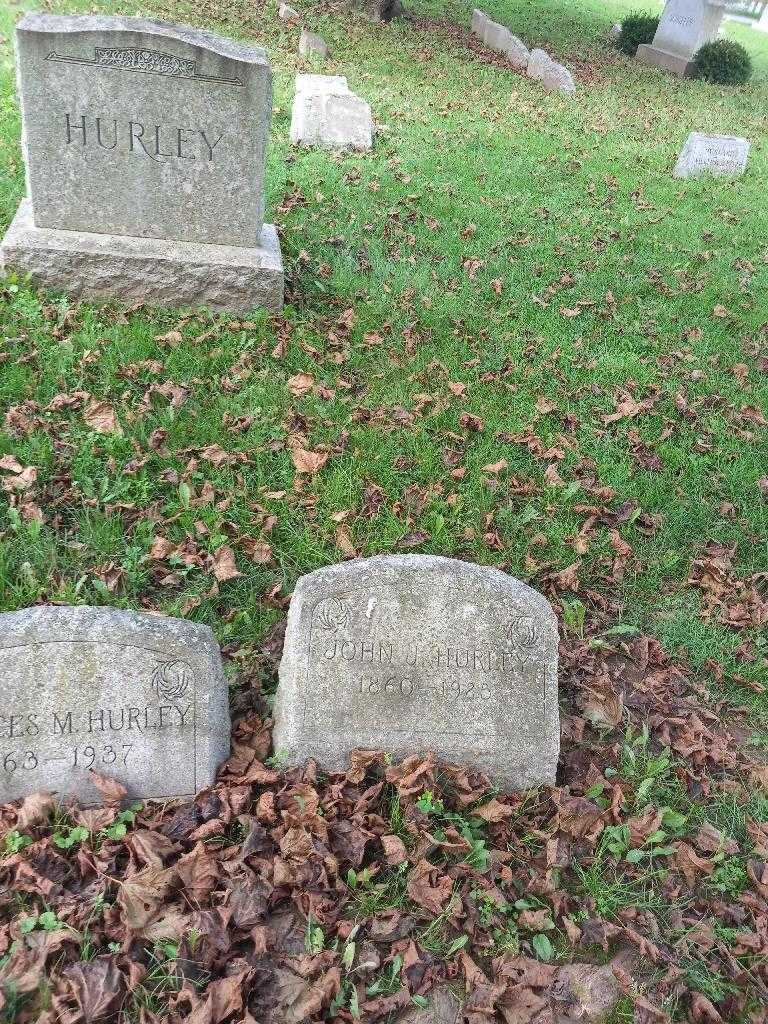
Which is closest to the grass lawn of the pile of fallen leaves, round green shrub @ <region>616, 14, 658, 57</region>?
the pile of fallen leaves

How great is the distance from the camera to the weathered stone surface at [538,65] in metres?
12.8

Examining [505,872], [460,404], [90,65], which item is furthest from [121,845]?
[90,65]

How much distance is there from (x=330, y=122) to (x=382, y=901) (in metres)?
8.00

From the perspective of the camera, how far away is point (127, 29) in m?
4.52

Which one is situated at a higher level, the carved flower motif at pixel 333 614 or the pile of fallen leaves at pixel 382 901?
the carved flower motif at pixel 333 614

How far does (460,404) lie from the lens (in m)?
4.95

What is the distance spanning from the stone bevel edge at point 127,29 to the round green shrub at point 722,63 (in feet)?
46.7

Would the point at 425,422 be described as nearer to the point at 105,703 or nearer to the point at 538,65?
the point at 105,703

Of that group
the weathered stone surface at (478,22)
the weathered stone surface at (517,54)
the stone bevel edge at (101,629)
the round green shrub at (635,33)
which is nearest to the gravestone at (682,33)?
the round green shrub at (635,33)

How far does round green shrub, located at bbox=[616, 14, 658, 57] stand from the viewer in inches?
643

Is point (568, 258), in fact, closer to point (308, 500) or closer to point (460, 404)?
point (460, 404)

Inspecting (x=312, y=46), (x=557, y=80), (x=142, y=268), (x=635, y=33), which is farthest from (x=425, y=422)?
(x=635, y=33)

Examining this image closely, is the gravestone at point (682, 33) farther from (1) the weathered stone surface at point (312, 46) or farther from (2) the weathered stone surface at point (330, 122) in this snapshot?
(2) the weathered stone surface at point (330, 122)

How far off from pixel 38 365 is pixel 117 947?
334 cm
